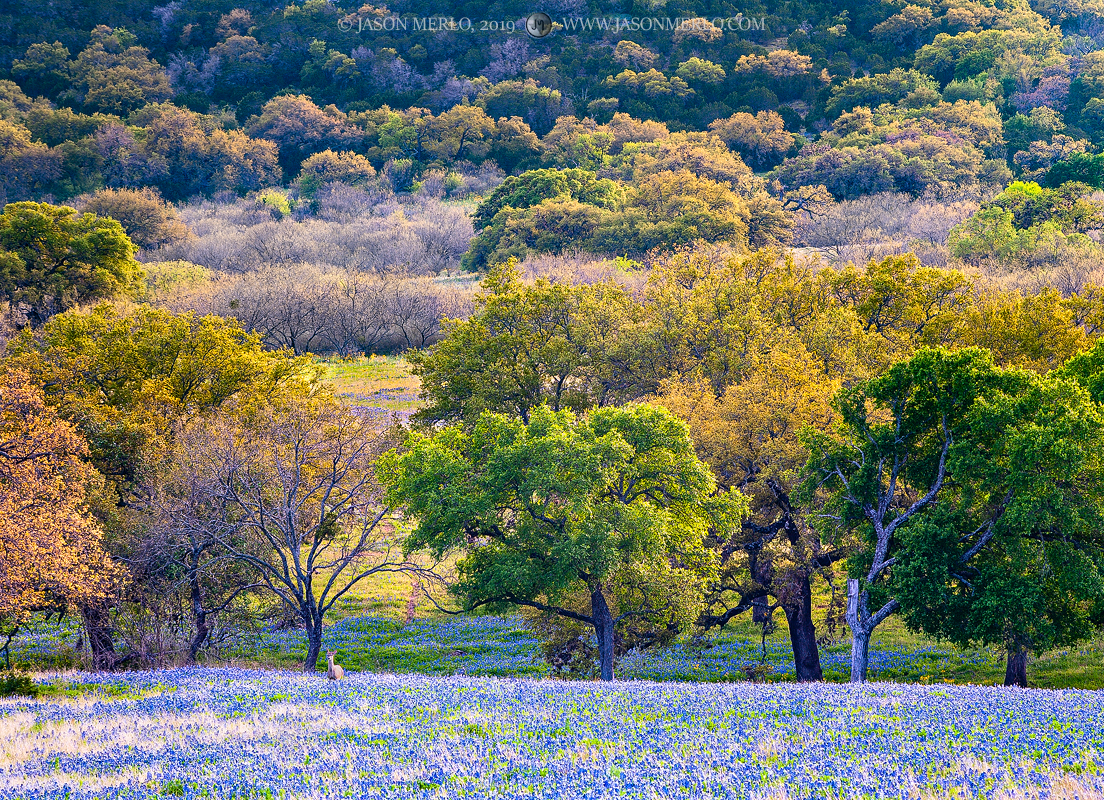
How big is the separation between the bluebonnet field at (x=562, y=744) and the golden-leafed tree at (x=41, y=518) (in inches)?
218

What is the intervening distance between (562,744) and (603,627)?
14859 mm

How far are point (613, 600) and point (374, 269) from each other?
69864 millimetres

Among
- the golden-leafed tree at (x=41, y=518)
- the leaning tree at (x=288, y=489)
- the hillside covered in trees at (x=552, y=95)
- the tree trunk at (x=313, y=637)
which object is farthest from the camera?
the hillside covered in trees at (x=552, y=95)

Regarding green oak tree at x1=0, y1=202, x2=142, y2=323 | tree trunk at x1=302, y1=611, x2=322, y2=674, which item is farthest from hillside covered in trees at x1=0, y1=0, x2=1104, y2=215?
tree trunk at x1=302, y1=611, x2=322, y2=674

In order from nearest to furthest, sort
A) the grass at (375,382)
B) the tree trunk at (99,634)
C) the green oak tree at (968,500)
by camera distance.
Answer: the green oak tree at (968,500), the tree trunk at (99,634), the grass at (375,382)

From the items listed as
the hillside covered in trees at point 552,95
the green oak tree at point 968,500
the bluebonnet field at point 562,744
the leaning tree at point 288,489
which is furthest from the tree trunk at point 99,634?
the hillside covered in trees at point 552,95

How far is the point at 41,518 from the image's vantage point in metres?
20.5

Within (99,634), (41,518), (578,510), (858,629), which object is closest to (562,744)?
(578,510)

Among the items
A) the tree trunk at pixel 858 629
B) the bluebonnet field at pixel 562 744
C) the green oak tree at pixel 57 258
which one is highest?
the green oak tree at pixel 57 258

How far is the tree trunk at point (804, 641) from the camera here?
26734 millimetres

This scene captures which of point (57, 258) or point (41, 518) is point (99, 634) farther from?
point (57, 258)

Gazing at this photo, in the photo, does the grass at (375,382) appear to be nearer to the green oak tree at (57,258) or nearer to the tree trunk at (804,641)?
the green oak tree at (57,258)

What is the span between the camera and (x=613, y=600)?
1032 inches

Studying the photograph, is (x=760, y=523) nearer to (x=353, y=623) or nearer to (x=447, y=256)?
(x=353, y=623)
